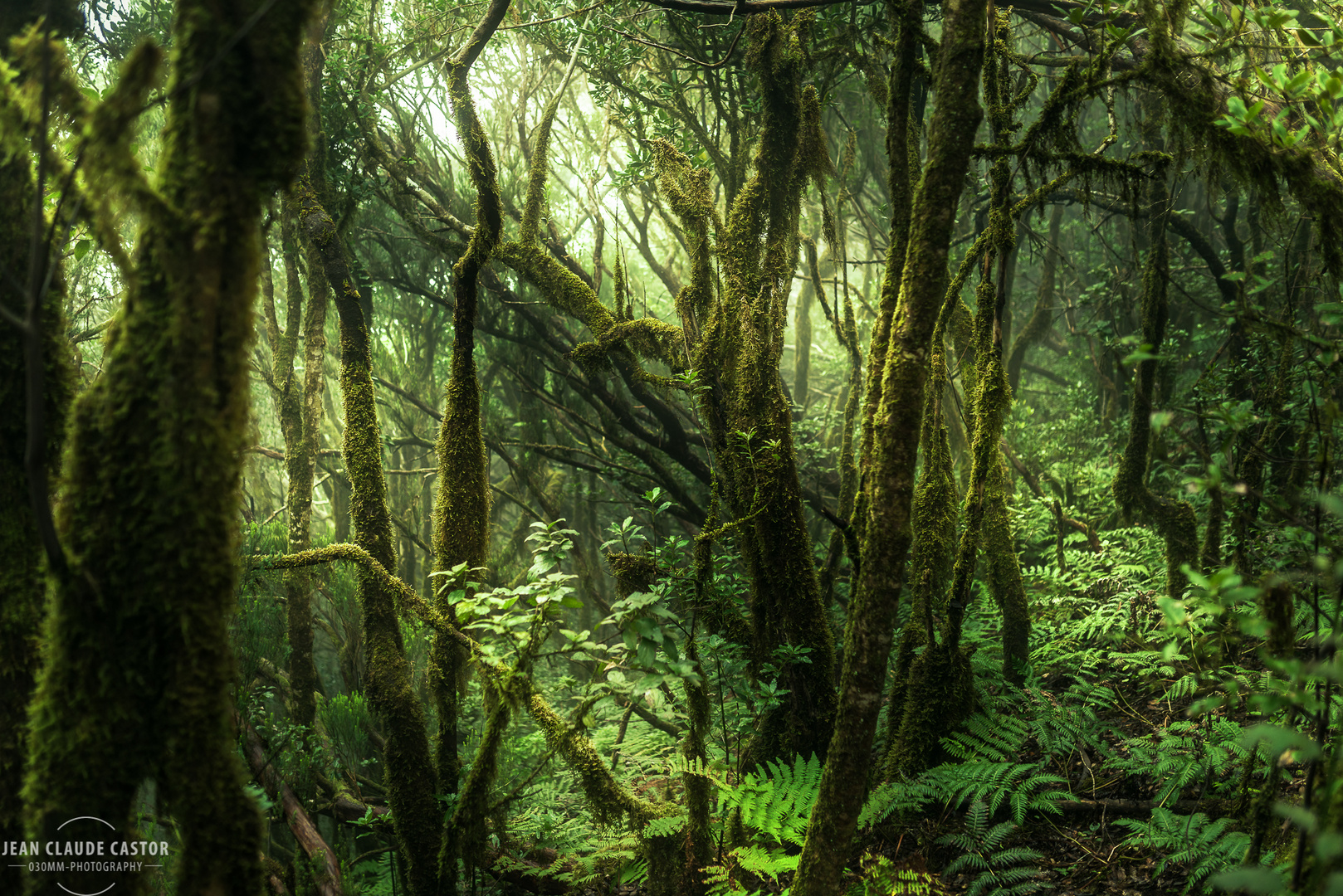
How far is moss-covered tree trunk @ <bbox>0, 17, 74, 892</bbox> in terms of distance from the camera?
169cm

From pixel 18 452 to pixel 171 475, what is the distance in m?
0.85

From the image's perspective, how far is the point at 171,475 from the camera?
1.37 meters

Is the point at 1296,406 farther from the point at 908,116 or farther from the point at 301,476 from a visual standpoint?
the point at 301,476

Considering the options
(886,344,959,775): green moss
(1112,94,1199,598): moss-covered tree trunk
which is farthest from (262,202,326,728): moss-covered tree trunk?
(1112,94,1199,598): moss-covered tree trunk

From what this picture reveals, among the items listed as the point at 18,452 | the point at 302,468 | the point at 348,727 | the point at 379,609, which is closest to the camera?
the point at 18,452

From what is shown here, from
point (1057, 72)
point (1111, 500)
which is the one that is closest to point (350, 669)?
point (1111, 500)

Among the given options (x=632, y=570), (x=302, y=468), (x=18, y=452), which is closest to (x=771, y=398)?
(x=632, y=570)

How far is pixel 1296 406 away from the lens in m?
4.02

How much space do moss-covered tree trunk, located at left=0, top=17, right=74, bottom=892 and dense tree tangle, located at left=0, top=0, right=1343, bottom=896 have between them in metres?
0.01

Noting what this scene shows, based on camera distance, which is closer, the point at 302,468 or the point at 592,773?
the point at 592,773

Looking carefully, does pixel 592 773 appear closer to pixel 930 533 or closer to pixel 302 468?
pixel 930 533

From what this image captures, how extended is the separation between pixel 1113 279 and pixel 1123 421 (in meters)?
1.72

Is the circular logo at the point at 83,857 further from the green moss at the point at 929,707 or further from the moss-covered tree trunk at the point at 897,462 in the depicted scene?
the green moss at the point at 929,707

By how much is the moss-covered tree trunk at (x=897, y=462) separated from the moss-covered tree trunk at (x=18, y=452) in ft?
7.35
